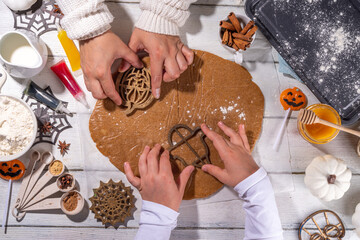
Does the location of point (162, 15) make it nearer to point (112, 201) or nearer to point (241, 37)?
point (241, 37)

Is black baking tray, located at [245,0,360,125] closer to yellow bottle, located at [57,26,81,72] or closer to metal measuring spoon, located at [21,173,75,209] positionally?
yellow bottle, located at [57,26,81,72]

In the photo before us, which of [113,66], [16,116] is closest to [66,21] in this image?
[113,66]

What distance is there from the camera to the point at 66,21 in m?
0.92

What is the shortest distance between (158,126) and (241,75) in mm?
353

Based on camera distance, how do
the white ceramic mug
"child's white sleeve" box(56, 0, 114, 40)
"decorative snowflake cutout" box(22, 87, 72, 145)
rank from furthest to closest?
"decorative snowflake cutout" box(22, 87, 72, 145) < the white ceramic mug < "child's white sleeve" box(56, 0, 114, 40)

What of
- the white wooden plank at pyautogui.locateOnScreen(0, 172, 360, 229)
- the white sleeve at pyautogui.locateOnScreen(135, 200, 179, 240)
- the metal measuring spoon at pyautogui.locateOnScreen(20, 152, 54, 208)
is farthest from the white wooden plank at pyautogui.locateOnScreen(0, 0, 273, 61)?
the white sleeve at pyautogui.locateOnScreen(135, 200, 179, 240)

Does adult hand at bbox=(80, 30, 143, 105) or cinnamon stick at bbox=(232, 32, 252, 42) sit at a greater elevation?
cinnamon stick at bbox=(232, 32, 252, 42)

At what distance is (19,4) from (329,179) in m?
1.25

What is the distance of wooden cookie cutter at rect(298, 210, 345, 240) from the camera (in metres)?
1.14

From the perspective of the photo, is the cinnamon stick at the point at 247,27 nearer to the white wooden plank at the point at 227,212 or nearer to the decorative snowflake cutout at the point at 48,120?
the white wooden plank at the point at 227,212

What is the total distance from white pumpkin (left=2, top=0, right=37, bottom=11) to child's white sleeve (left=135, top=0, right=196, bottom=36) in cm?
41

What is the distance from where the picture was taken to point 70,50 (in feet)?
3.57

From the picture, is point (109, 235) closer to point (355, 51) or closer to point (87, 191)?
point (87, 191)

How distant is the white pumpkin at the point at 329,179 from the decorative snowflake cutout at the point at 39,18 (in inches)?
42.5
